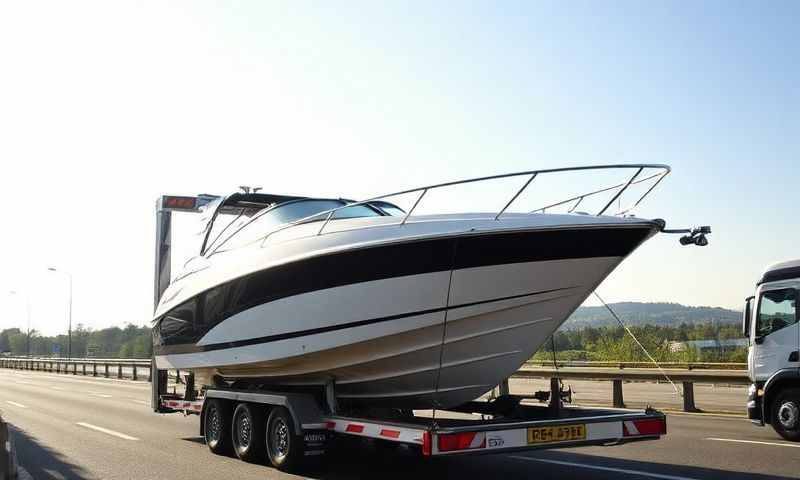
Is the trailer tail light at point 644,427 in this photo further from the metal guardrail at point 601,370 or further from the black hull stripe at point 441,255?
the black hull stripe at point 441,255

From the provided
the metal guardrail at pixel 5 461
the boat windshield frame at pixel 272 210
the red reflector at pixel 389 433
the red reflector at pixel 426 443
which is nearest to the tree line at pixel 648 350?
the boat windshield frame at pixel 272 210

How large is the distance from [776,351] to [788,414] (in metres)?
0.95

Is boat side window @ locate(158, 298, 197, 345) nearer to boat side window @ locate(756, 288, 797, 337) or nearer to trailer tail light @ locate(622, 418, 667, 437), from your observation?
trailer tail light @ locate(622, 418, 667, 437)

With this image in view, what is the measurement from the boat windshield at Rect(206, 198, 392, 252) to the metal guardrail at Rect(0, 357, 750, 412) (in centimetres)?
277

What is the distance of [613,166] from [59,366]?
167 ft

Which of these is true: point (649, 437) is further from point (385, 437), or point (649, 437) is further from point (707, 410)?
point (707, 410)

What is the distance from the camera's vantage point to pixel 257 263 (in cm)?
877

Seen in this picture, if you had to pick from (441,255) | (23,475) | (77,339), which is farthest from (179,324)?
(77,339)

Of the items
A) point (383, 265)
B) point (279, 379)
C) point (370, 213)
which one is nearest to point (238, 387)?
point (279, 379)

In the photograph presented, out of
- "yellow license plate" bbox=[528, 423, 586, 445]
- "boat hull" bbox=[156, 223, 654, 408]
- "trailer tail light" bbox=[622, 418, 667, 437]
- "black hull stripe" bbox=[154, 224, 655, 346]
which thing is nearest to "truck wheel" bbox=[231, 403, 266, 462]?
"boat hull" bbox=[156, 223, 654, 408]

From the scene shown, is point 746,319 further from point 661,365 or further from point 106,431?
point 661,365

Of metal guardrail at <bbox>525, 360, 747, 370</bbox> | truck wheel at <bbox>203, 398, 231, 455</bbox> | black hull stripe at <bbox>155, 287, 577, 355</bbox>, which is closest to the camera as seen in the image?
black hull stripe at <bbox>155, 287, 577, 355</bbox>

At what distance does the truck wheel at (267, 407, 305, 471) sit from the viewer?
7.98 meters

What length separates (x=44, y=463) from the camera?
932 cm
